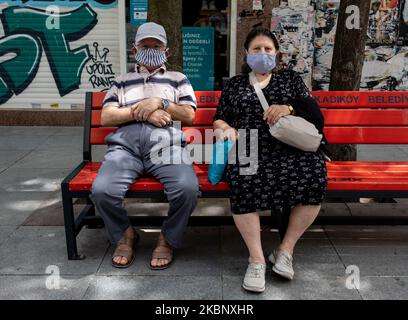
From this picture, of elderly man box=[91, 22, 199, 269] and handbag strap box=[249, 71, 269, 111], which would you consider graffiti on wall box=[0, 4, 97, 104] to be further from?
handbag strap box=[249, 71, 269, 111]

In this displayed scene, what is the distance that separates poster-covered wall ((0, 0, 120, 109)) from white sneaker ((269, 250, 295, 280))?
5657mm

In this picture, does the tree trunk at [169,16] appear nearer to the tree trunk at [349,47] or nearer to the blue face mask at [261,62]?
the blue face mask at [261,62]

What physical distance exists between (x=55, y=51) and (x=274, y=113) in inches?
225

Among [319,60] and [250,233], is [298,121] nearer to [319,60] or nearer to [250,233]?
[250,233]

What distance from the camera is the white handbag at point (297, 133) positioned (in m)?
3.08

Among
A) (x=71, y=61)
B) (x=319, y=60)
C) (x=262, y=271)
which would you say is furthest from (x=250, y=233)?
(x=71, y=61)

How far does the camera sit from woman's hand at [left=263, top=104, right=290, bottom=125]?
3.15 m

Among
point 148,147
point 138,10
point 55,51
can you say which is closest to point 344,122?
point 148,147

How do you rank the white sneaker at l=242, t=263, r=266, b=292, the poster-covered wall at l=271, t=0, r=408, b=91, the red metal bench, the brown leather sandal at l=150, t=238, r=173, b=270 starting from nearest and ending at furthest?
the white sneaker at l=242, t=263, r=266, b=292 → the brown leather sandal at l=150, t=238, r=173, b=270 → the red metal bench → the poster-covered wall at l=271, t=0, r=408, b=91

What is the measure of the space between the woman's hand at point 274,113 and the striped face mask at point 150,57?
88 cm

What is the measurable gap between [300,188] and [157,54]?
4.57ft

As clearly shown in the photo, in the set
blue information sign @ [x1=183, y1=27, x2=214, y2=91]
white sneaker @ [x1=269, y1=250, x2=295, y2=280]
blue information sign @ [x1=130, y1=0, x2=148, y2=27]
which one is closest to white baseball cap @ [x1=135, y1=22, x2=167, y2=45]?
white sneaker @ [x1=269, y1=250, x2=295, y2=280]

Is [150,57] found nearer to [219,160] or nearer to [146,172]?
[146,172]

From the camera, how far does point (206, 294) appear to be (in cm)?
292
